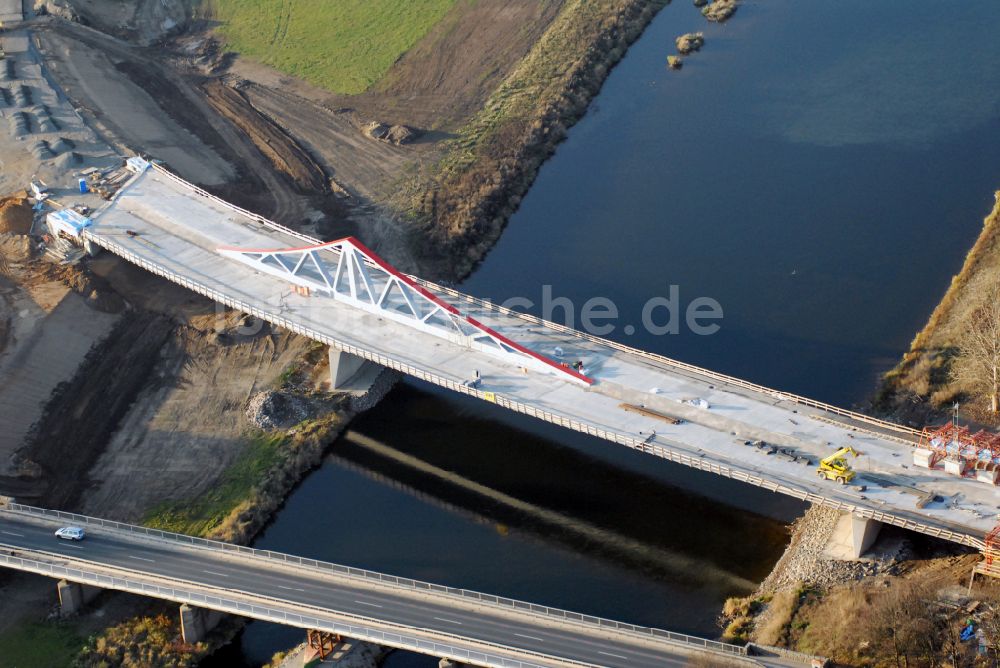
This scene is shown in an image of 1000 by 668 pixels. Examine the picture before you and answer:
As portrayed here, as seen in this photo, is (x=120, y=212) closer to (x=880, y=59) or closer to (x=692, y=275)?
(x=692, y=275)

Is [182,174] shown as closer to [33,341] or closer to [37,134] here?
[37,134]

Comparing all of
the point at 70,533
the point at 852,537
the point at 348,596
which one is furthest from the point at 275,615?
the point at 852,537

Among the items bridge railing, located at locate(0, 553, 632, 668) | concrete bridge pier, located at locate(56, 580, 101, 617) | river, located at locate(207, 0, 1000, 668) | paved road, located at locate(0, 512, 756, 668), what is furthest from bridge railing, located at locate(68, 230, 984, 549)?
concrete bridge pier, located at locate(56, 580, 101, 617)

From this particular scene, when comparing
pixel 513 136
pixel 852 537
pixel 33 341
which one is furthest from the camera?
pixel 513 136

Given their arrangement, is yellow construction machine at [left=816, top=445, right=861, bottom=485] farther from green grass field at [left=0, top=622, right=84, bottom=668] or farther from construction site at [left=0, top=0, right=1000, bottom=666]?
green grass field at [left=0, top=622, right=84, bottom=668]

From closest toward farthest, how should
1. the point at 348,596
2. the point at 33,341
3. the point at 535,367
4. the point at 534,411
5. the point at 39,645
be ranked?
the point at 348,596, the point at 39,645, the point at 534,411, the point at 535,367, the point at 33,341

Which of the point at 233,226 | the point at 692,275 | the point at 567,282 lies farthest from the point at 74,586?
the point at 692,275
